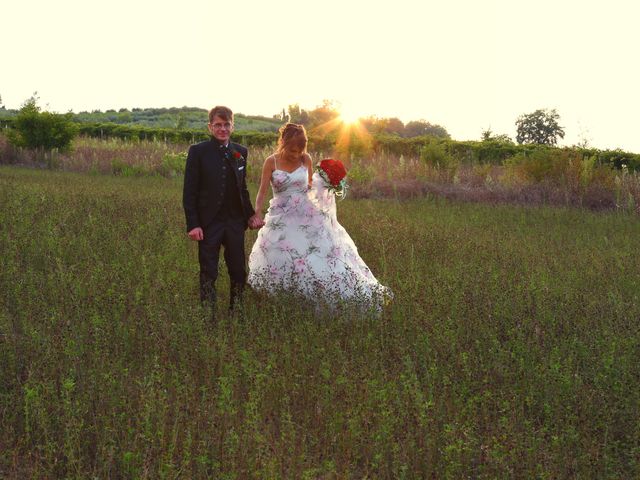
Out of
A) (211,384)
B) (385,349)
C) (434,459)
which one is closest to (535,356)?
(385,349)

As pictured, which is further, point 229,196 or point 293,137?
point 293,137

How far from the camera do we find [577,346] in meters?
5.47

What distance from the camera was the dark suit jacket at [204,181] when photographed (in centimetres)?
596

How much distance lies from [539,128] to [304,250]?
51.2 metres

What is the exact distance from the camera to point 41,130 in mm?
24781

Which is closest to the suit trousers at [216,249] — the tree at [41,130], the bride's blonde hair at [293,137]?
the bride's blonde hair at [293,137]

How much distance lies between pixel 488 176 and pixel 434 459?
15.5 m

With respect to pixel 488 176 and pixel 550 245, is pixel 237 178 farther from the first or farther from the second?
pixel 488 176

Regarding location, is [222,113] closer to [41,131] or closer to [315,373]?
[315,373]

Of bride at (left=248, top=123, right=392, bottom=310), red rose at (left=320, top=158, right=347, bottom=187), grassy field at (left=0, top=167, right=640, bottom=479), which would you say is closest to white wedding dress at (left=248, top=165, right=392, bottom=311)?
bride at (left=248, top=123, right=392, bottom=310)

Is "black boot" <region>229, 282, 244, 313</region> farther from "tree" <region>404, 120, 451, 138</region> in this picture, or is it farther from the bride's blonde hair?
"tree" <region>404, 120, 451, 138</region>

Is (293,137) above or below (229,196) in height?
above

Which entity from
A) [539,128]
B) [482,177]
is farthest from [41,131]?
[539,128]

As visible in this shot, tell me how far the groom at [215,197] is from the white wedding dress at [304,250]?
654 mm
